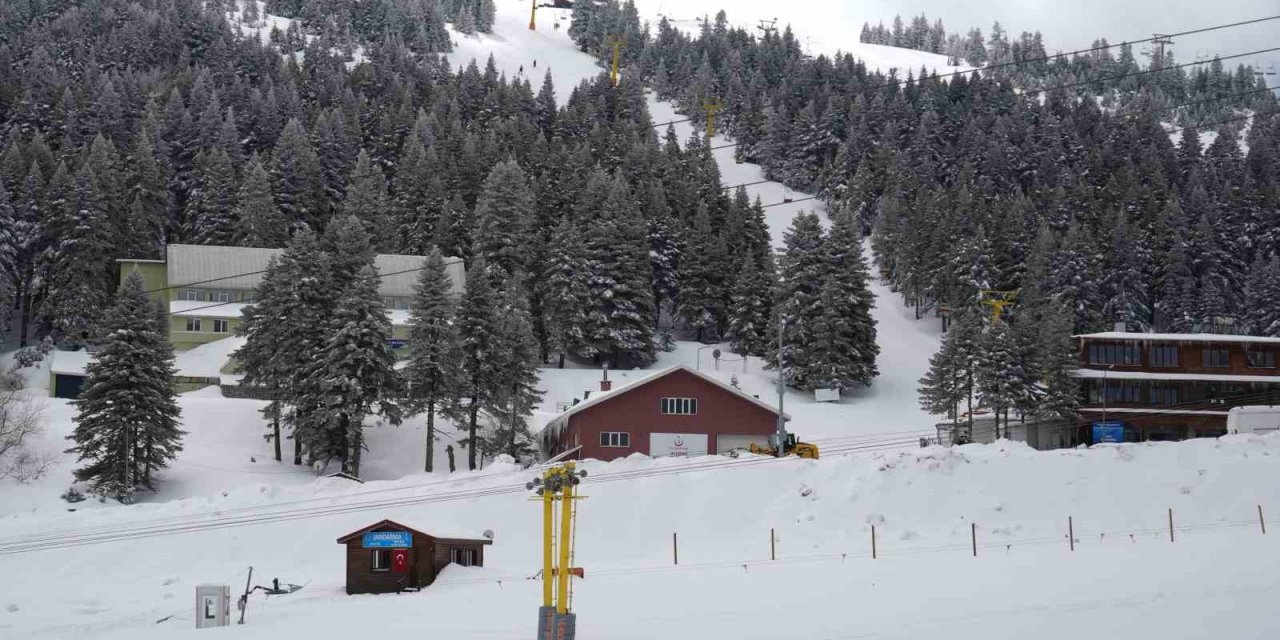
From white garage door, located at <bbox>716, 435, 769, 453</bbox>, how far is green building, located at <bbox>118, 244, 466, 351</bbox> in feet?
94.9

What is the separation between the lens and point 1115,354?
69375 mm

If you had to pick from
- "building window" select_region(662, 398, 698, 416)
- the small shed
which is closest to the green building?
"building window" select_region(662, 398, 698, 416)

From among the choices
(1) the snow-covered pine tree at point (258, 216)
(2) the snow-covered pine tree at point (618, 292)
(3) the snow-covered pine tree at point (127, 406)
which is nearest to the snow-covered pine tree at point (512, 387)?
(3) the snow-covered pine tree at point (127, 406)

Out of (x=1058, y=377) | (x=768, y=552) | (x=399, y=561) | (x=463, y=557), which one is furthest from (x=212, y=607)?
(x=1058, y=377)

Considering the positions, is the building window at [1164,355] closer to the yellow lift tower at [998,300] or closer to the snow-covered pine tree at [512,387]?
the yellow lift tower at [998,300]

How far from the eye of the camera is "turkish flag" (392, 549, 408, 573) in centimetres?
3997

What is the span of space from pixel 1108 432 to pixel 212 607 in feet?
151

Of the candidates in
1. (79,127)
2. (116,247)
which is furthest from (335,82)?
(116,247)

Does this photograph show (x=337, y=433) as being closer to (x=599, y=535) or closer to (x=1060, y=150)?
(x=599, y=535)

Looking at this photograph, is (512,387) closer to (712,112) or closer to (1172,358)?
(1172,358)

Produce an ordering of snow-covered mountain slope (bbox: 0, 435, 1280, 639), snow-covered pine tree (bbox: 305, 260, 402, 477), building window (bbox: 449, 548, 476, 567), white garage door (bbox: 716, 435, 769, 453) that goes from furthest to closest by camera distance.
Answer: white garage door (bbox: 716, 435, 769, 453) < snow-covered pine tree (bbox: 305, 260, 402, 477) < building window (bbox: 449, 548, 476, 567) < snow-covered mountain slope (bbox: 0, 435, 1280, 639)

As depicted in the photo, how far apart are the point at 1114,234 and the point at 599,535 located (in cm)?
7063

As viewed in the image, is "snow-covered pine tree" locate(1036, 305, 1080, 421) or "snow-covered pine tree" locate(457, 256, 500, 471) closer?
"snow-covered pine tree" locate(457, 256, 500, 471)

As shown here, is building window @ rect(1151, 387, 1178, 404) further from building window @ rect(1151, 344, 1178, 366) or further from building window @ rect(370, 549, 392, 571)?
building window @ rect(370, 549, 392, 571)
